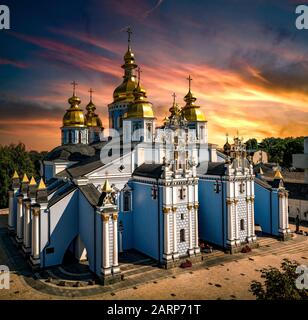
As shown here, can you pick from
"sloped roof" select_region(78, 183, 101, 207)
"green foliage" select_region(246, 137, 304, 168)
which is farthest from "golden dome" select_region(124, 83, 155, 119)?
"green foliage" select_region(246, 137, 304, 168)

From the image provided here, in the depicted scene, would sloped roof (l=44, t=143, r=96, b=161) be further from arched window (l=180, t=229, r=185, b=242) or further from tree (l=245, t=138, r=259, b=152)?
tree (l=245, t=138, r=259, b=152)

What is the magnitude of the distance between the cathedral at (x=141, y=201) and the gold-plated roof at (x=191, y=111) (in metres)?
2.29

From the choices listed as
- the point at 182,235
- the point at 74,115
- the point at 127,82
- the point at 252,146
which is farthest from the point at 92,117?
the point at 252,146

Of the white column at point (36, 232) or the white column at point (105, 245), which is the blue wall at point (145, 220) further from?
the white column at point (36, 232)

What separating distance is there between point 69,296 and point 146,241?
6.86 m

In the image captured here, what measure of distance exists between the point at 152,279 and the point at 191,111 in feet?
60.3

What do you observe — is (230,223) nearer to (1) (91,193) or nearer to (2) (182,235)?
(2) (182,235)

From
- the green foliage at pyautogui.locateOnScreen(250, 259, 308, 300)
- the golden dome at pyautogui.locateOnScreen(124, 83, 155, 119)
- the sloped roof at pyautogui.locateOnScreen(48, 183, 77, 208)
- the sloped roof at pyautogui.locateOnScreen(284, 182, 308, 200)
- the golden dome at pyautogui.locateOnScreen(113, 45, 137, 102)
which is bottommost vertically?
the green foliage at pyautogui.locateOnScreen(250, 259, 308, 300)

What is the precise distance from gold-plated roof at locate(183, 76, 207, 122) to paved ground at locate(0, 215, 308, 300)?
13914 millimetres

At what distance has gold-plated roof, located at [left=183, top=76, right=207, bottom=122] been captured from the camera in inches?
1185

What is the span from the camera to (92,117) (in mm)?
35469

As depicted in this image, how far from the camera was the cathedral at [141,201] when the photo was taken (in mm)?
18016

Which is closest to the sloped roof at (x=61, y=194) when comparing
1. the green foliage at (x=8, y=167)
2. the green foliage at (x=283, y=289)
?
the green foliage at (x=283, y=289)

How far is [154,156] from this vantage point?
2338 centimetres
